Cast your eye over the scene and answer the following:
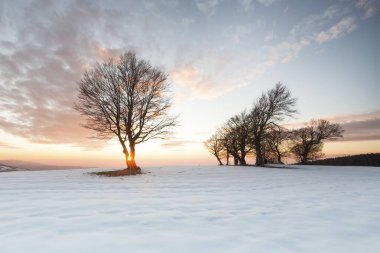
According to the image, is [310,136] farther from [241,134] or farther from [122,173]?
[122,173]

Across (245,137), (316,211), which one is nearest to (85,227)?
(316,211)

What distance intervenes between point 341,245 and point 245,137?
127 feet

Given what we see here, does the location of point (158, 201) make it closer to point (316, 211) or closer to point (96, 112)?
point (316, 211)

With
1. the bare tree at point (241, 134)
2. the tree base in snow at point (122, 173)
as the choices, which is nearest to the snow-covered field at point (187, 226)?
the tree base in snow at point (122, 173)

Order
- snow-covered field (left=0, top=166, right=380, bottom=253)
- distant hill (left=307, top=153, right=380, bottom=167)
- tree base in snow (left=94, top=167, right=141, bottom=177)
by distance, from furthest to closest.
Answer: distant hill (left=307, top=153, right=380, bottom=167) < tree base in snow (left=94, top=167, right=141, bottom=177) < snow-covered field (left=0, top=166, right=380, bottom=253)

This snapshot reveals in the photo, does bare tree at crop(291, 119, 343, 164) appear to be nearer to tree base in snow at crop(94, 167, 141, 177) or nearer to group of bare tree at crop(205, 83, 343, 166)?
group of bare tree at crop(205, 83, 343, 166)

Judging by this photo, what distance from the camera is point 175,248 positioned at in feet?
12.2

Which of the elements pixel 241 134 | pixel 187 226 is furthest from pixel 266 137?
pixel 187 226

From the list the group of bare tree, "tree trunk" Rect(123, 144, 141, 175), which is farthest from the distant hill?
"tree trunk" Rect(123, 144, 141, 175)

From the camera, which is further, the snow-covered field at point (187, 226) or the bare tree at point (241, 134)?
the bare tree at point (241, 134)

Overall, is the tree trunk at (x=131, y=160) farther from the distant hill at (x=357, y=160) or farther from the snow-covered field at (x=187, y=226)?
the distant hill at (x=357, y=160)

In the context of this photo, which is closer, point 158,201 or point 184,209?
point 184,209

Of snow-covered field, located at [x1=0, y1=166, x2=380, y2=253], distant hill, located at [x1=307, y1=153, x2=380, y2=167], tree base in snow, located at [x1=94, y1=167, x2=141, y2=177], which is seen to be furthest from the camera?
distant hill, located at [x1=307, y1=153, x2=380, y2=167]

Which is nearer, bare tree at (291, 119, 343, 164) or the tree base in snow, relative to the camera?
the tree base in snow
